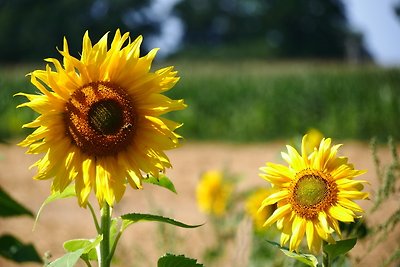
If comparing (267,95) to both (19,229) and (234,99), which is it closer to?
(234,99)

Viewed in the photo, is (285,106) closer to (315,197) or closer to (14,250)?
(14,250)

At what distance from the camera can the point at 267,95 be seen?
1340 centimetres

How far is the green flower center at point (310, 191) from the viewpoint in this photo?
1.39 meters

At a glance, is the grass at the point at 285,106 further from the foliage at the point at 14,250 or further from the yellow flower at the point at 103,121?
the yellow flower at the point at 103,121

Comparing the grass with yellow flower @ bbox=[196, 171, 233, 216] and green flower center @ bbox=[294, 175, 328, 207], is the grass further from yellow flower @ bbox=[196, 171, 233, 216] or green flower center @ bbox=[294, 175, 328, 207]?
green flower center @ bbox=[294, 175, 328, 207]

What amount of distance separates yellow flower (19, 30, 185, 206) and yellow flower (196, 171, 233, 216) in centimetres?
259

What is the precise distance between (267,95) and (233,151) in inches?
108

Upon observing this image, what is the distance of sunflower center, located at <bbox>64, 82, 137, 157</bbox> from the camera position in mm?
1401

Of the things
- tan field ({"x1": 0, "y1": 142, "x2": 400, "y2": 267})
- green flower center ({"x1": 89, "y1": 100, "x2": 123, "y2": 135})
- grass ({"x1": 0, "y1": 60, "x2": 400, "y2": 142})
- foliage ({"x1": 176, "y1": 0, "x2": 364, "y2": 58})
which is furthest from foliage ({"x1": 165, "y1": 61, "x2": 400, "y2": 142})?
foliage ({"x1": 176, "y1": 0, "x2": 364, "y2": 58})

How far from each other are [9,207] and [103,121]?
0.35 m

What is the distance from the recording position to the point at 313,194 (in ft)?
4.56

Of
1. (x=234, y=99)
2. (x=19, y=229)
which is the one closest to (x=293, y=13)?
(x=234, y=99)

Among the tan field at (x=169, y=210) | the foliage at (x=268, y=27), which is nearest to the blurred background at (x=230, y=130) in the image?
the tan field at (x=169, y=210)

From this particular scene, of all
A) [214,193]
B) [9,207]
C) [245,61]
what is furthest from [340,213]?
[245,61]
